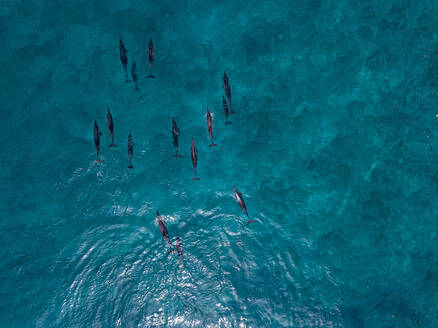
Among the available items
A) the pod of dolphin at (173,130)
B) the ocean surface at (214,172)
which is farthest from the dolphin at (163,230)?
the ocean surface at (214,172)

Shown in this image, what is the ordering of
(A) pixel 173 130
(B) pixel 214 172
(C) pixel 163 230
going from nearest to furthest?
(A) pixel 173 130 < (C) pixel 163 230 < (B) pixel 214 172

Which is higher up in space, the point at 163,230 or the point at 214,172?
the point at 214,172

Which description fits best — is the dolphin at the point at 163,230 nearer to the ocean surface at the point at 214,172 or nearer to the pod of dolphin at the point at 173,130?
the pod of dolphin at the point at 173,130

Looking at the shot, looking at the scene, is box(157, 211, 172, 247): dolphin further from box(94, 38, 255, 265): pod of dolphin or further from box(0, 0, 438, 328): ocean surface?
box(0, 0, 438, 328): ocean surface

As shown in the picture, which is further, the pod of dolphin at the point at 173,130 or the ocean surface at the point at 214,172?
the ocean surface at the point at 214,172

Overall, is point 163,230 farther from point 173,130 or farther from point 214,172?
point 173,130

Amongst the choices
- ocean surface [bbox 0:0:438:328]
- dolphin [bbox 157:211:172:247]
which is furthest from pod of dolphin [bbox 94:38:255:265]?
ocean surface [bbox 0:0:438:328]

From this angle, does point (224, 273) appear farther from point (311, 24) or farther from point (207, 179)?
point (311, 24)

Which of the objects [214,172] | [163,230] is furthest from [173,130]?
[163,230]

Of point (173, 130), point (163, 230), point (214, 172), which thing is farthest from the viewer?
point (214, 172)
